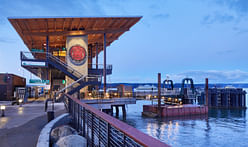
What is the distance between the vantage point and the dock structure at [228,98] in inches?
1763

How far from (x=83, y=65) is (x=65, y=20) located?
678 centimetres

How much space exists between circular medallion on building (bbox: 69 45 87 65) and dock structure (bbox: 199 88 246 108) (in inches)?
1293

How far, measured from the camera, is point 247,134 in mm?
20859

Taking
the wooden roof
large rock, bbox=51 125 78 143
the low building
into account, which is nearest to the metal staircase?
the wooden roof

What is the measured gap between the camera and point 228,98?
45.8 m

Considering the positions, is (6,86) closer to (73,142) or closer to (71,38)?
(71,38)

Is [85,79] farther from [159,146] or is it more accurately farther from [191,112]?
[159,146]

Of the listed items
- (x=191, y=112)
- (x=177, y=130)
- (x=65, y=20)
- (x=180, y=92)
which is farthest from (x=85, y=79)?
(x=180, y=92)

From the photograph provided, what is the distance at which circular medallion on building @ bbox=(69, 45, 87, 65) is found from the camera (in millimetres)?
27438

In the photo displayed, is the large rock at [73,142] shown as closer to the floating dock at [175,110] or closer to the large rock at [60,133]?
the large rock at [60,133]

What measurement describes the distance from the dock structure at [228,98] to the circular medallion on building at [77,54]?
108 feet

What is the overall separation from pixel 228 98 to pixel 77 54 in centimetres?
3653

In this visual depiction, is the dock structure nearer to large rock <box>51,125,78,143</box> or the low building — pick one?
the low building

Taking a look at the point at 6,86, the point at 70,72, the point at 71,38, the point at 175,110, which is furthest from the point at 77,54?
the point at 175,110
